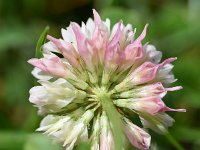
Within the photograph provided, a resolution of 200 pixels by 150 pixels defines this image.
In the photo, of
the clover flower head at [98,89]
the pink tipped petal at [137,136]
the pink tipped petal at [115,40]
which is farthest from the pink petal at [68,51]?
the pink tipped petal at [137,136]

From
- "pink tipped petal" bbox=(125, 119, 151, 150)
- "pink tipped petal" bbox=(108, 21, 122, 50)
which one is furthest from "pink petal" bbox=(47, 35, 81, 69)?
"pink tipped petal" bbox=(125, 119, 151, 150)

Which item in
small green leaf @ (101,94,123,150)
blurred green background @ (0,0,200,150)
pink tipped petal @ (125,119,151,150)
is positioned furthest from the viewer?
blurred green background @ (0,0,200,150)

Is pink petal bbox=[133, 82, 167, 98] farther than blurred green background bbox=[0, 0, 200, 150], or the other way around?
blurred green background bbox=[0, 0, 200, 150]

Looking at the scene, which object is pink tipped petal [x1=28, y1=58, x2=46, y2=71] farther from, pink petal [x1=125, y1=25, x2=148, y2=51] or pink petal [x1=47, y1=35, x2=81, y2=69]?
pink petal [x1=125, y1=25, x2=148, y2=51]

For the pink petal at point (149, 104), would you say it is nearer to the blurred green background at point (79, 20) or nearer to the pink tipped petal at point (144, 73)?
the pink tipped petal at point (144, 73)

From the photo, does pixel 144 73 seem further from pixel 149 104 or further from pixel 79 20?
pixel 79 20

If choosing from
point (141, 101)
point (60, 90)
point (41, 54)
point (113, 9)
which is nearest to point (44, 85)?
point (60, 90)
